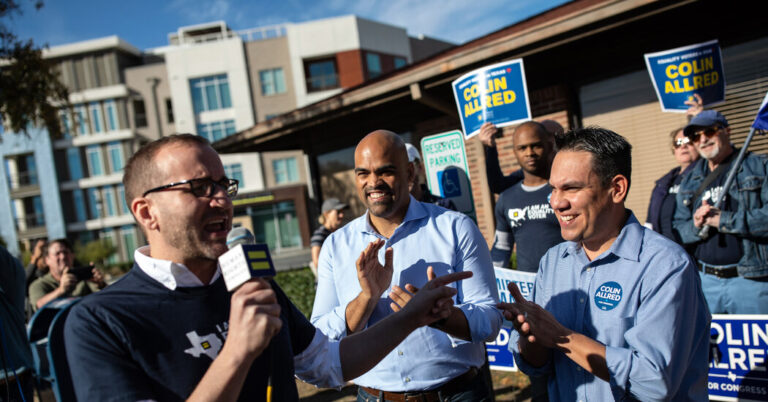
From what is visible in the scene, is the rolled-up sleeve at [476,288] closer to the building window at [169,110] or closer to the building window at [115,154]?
the building window at [169,110]

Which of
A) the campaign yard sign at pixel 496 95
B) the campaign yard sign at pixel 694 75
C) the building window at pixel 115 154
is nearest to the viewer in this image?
the campaign yard sign at pixel 496 95

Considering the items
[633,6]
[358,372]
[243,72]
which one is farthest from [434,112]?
[243,72]

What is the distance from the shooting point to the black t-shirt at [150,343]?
1281 mm

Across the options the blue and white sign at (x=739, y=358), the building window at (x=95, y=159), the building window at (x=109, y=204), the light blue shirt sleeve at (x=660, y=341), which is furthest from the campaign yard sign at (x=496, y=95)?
the building window at (x=95, y=159)

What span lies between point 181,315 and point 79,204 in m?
44.4

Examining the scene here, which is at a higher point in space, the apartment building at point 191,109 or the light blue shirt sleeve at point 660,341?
the apartment building at point 191,109

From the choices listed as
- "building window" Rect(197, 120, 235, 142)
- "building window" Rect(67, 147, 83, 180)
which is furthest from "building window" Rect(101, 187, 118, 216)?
"building window" Rect(197, 120, 235, 142)

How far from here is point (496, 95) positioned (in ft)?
14.8

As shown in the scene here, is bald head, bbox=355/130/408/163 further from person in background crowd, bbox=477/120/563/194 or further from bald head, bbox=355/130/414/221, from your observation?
person in background crowd, bbox=477/120/563/194

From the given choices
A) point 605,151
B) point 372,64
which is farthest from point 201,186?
point 372,64

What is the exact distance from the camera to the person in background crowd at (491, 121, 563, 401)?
12.5ft

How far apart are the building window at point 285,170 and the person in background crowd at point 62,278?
29.8 meters

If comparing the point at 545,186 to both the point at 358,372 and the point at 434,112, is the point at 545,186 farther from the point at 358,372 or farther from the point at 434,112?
the point at 434,112

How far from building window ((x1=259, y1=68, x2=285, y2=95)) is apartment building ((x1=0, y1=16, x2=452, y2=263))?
0.29 ft
